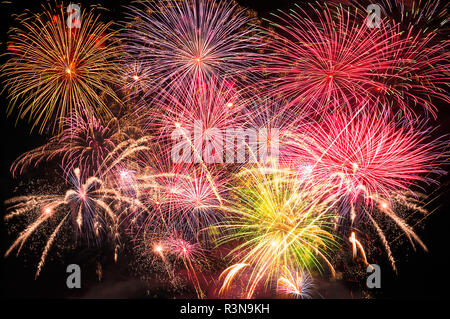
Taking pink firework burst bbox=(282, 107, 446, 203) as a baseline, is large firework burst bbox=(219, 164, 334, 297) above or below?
below

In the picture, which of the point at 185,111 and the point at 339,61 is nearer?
the point at 339,61

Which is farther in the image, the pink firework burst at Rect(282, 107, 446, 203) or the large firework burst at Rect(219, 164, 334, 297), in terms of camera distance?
the large firework burst at Rect(219, 164, 334, 297)

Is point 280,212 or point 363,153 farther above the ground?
point 363,153

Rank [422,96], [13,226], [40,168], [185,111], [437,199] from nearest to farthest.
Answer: [422,96]
[185,111]
[437,199]
[13,226]
[40,168]

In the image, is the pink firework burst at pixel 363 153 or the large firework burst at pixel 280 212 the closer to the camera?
the pink firework burst at pixel 363 153

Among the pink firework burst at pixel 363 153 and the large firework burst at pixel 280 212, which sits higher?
the pink firework burst at pixel 363 153

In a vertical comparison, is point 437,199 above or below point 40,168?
below

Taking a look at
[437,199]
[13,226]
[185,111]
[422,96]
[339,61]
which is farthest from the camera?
[13,226]

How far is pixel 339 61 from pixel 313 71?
733 mm

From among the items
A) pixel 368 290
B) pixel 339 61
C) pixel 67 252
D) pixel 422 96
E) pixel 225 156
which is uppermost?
pixel 339 61

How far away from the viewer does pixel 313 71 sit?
26.1 ft

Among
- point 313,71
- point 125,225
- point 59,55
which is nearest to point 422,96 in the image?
point 313,71

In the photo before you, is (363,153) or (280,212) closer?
(363,153)

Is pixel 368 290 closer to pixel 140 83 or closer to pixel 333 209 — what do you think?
pixel 333 209
